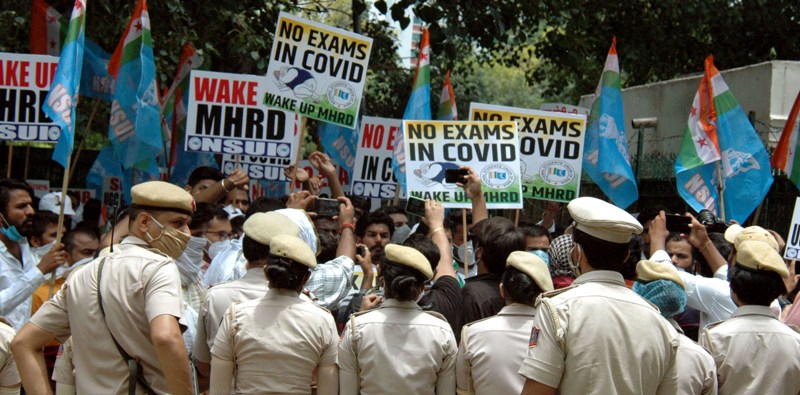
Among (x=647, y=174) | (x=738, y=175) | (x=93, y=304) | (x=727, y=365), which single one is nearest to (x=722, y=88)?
(x=738, y=175)

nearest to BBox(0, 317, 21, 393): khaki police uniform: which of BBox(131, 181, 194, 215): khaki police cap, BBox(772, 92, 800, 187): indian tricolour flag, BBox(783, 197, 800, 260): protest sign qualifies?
BBox(131, 181, 194, 215): khaki police cap

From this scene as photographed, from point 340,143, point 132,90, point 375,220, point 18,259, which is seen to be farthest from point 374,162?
point 18,259

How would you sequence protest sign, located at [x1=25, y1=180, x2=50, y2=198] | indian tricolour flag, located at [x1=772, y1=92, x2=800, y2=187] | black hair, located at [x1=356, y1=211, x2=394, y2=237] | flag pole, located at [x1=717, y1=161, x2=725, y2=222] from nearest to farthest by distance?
black hair, located at [x1=356, y1=211, x2=394, y2=237], flag pole, located at [x1=717, y1=161, x2=725, y2=222], indian tricolour flag, located at [x1=772, y1=92, x2=800, y2=187], protest sign, located at [x1=25, y1=180, x2=50, y2=198]

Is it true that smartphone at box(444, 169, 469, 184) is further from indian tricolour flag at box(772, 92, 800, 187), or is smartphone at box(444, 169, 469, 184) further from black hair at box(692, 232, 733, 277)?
indian tricolour flag at box(772, 92, 800, 187)

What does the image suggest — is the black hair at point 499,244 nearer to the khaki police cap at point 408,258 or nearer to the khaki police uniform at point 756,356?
the khaki police cap at point 408,258

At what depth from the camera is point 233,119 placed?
32.2ft

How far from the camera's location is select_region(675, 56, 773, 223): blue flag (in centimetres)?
909

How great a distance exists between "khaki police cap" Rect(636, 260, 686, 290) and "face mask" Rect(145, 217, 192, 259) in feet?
6.76

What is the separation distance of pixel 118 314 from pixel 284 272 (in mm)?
711

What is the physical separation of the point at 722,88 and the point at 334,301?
5276mm

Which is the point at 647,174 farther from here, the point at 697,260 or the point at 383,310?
the point at 383,310

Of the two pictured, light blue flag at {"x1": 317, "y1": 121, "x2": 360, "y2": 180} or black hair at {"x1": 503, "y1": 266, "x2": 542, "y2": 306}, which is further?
light blue flag at {"x1": 317, "y1": 121, "x2": 360, "y2": 180}

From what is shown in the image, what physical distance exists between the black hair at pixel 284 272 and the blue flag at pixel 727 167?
541 centimetres

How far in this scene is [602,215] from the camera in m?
3.79
